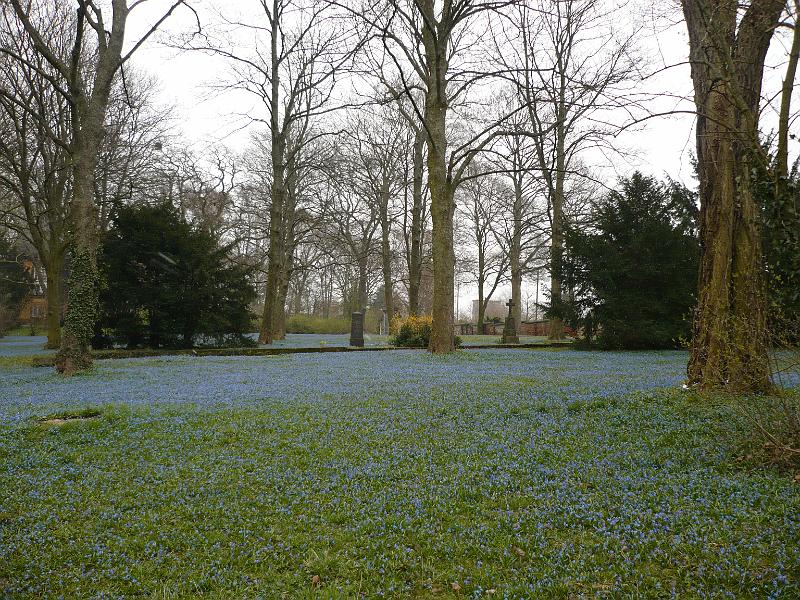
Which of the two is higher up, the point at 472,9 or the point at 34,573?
the point at 472,9

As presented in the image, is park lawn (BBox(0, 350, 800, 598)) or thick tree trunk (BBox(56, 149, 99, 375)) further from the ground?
thick tree trunk (BBox(56, 149, 99, 375))

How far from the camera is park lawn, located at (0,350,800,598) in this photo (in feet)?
8.12

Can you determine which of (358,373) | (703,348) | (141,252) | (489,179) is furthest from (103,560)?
(489,179)

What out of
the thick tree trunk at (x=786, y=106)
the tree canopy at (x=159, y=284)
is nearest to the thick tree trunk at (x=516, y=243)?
the tree canopy at (x=159, y=284)

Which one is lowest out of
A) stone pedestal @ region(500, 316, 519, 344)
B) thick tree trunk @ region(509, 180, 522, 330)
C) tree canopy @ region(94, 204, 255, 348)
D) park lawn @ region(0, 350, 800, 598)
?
park lawn @ region(0, 350, 800, 598)

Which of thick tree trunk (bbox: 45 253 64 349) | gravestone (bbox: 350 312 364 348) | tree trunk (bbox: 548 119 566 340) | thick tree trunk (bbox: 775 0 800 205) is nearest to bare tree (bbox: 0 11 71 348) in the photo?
thick tree trunk (bbox: 45 253 64 349)

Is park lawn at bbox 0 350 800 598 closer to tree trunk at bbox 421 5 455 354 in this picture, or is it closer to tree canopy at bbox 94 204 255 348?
tree trunk at bbox 421 5 455 354

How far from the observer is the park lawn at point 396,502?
8.12ft

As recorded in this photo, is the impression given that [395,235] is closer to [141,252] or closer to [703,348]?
[141,252]

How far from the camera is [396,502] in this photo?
340 centimetres

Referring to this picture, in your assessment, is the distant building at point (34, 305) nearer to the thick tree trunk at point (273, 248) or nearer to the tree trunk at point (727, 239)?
the thick tree trunk at point (273, 248)

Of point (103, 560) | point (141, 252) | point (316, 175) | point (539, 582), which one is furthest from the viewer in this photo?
point (316, 175)

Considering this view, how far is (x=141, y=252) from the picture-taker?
699 inches

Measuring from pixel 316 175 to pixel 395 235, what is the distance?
9.38m
